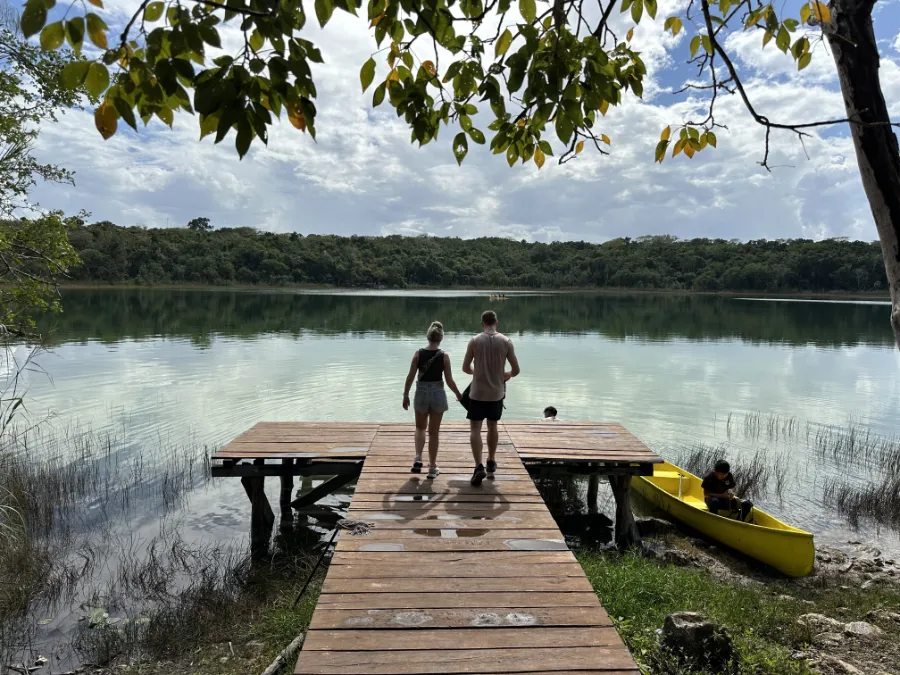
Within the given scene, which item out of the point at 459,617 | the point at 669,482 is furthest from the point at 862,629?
the point at 669,482

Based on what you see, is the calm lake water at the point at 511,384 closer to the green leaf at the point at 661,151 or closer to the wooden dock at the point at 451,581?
the wooden dock at the point at 451,581

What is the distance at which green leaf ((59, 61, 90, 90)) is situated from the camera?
1659mm

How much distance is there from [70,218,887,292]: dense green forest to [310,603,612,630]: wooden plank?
86.1m

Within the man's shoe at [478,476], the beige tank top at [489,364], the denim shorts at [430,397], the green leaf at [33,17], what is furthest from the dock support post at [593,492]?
the green leaf at [33,17]

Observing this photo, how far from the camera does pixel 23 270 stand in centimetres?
959

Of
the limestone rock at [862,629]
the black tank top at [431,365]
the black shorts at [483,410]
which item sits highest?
the black tank top at [431,365]

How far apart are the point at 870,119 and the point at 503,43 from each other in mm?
1608

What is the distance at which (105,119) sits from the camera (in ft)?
6.24

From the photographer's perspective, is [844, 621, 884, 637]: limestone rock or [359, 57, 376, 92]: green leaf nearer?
[359, 57, 376, 92]: green leaf

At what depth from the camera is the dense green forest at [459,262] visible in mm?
88125

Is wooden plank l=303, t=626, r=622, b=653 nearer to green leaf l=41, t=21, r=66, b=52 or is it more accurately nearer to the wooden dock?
the wooden dock

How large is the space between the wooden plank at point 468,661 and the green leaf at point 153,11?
2996 mm

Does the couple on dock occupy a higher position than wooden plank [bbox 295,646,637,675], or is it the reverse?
the couple on dock

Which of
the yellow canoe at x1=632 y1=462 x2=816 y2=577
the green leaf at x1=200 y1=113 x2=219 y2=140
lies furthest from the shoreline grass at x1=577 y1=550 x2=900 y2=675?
the green leaf at x1=200 y1=113 x2=219 y2=140
